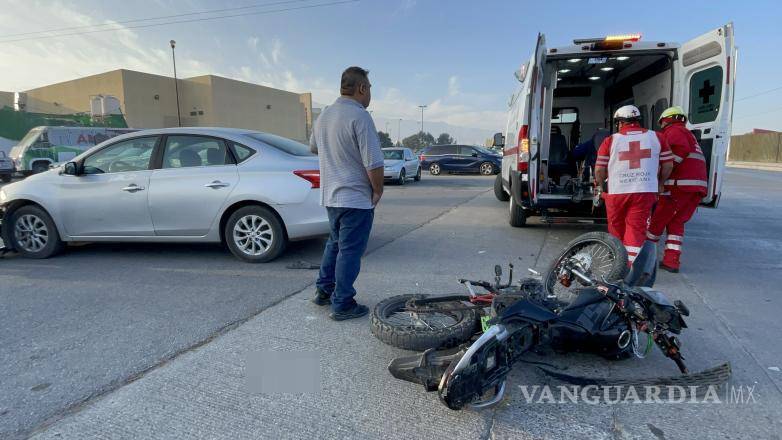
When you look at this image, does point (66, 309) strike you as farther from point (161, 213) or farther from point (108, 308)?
point (161, 213)

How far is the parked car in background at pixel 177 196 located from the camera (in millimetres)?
4871

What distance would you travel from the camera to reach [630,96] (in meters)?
8.20

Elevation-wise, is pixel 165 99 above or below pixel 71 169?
above

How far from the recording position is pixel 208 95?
43.5m

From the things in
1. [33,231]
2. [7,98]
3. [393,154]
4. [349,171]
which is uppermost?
[7,98]

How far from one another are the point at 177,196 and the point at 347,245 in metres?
2.69

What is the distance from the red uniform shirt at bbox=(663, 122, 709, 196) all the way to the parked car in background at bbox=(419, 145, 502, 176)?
57.7ft

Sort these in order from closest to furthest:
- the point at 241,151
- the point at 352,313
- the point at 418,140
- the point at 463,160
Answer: the point at 352,313
the point at 241,151
the point at 463,160
the point at 418,140

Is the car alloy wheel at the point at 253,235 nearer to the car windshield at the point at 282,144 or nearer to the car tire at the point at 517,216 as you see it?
the car windshield at the point at 282,144

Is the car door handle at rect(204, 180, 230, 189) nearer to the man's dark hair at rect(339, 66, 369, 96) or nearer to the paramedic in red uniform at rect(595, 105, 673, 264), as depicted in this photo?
the man's dark hair at rect(339, 66, 369, 96)

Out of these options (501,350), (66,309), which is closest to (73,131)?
(66,309)

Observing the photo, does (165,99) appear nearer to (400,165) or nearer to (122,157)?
(400,165)

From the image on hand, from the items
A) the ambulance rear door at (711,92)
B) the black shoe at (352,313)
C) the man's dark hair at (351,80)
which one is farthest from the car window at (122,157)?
the ambulance rear door at (711,92)

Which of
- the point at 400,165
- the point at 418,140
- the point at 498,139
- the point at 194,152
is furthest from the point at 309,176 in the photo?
the point at 418,140
